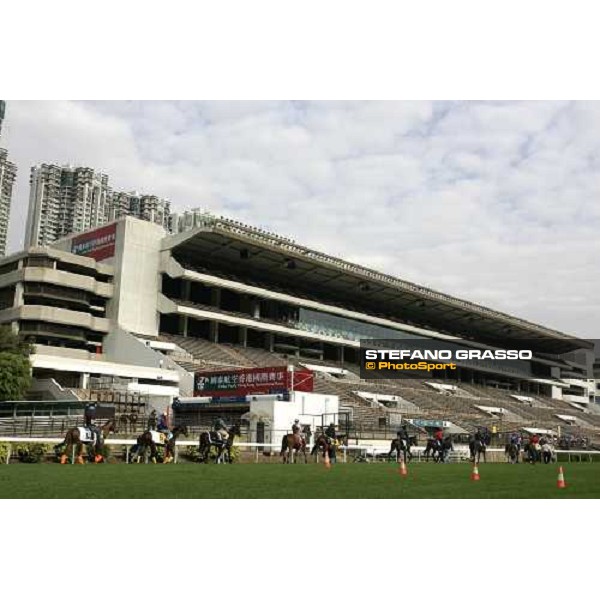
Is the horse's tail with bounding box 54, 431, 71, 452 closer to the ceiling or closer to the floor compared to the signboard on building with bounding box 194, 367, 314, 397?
closer to the floor

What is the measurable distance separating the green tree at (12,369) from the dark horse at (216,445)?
19397mm

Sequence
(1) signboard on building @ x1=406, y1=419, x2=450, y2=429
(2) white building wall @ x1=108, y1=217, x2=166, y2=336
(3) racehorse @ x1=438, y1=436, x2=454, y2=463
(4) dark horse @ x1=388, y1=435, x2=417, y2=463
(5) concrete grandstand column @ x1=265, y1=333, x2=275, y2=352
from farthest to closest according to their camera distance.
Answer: (5) concrete grandstand column @ x1=265, y1=333, x2=275, y2=352 → (2) white building wall @ x1=108, y1=217, x2=166, y2=336 → (1) signboard on building @ x1=406, y1=419, x2=450, y2=429 → (3) racehorse @ x1=438, y1=436, x2=454, y2=463 → (4) dark horse @ x1=388, y1=435, x2=417, y2=463

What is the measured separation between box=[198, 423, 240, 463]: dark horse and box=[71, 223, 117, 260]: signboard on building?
124 ft

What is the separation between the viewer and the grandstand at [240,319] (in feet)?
186

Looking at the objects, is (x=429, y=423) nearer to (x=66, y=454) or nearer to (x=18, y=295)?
(x=18, y=295)

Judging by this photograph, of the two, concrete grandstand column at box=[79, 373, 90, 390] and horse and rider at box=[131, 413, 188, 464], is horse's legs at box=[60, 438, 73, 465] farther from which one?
concrete grandstand column at box=[79, 373, 90, 390]

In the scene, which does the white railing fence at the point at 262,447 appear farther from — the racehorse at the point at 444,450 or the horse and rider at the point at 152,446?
the racehorse at the point at 444,450

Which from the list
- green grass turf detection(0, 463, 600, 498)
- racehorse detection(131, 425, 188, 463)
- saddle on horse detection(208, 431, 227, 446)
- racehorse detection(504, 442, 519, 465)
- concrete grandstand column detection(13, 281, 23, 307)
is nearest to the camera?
green grass turf detection(0, 463, 600, 498)

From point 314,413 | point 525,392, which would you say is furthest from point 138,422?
point 525,392

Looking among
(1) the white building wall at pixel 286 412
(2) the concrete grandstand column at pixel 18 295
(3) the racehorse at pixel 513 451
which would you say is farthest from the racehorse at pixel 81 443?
(2) the concrete grandstand column at pixel 18 295

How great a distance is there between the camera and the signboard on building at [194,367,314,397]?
38594mm

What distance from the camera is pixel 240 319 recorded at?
2692 inches

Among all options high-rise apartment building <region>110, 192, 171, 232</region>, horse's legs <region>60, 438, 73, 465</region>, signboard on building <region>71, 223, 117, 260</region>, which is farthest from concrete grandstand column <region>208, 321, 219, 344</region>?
high-rise apartment building <region>110, 192, 171, 232</region>

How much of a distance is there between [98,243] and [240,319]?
14494mm
